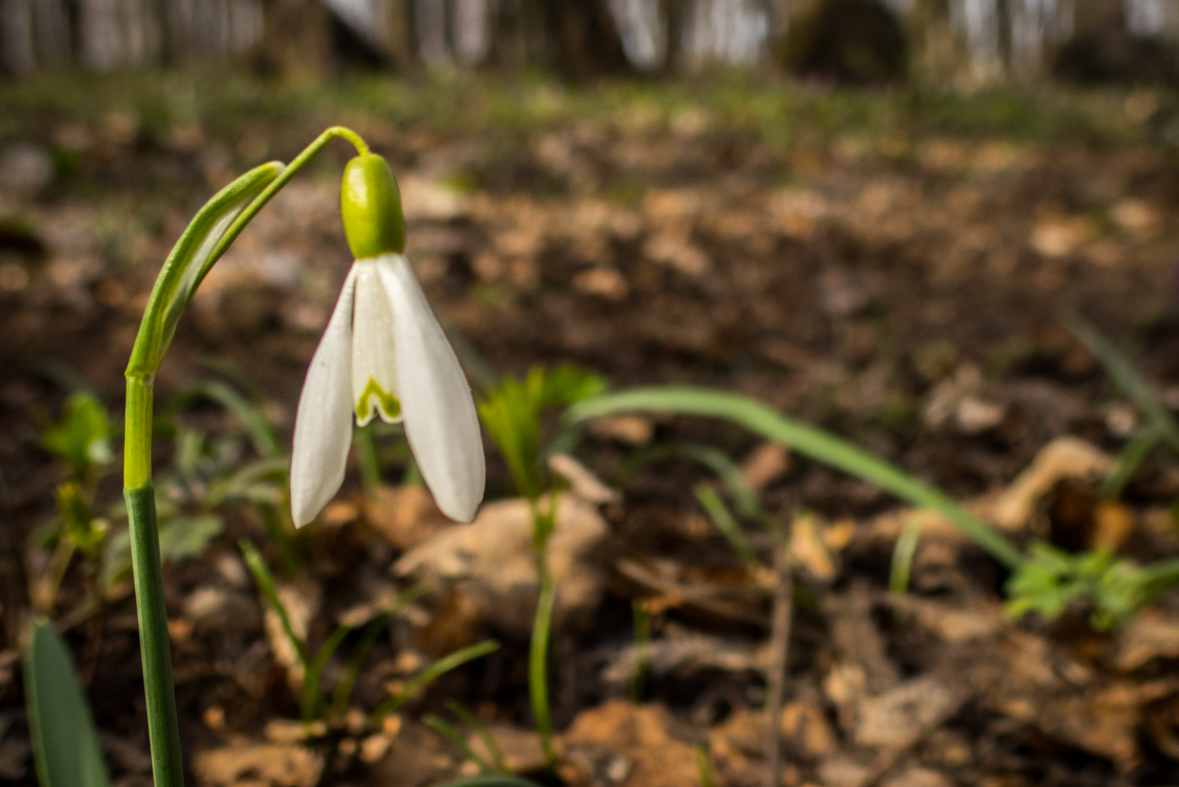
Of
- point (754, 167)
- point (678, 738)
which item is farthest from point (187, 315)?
point (754, 167)

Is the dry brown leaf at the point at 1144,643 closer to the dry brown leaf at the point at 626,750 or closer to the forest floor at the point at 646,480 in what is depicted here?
the forest floor at the point at 646,480

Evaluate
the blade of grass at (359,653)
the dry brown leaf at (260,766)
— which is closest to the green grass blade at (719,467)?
the blade of grass at (359,653)

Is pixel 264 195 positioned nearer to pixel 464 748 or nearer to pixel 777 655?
pixel 464 748

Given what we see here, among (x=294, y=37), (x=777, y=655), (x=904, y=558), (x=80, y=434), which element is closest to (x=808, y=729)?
(x=777, y=655)

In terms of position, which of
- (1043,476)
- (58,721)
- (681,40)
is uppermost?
Result: (681,40)

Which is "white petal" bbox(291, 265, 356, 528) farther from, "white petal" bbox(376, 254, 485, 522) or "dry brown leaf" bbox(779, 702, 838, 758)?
"dry brown leaf" bbox(779, 702, 838, 758)

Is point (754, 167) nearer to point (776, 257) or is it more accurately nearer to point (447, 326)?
point (776, 257)

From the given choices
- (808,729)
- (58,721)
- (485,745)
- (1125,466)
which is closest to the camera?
(58,721)
